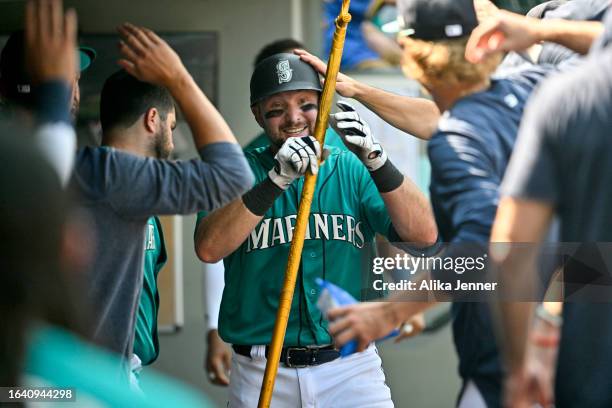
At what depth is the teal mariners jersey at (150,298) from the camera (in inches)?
113

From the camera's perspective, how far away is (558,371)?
105 inches

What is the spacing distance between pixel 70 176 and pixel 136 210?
A: 0.61 ft

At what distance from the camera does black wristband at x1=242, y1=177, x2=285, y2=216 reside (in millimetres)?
2797

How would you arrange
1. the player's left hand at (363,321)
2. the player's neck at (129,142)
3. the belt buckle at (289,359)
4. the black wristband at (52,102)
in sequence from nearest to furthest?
the black wristband at (52,102) < the player's neck at (129,142) < the player's left hand at (363,321) < the belt buckle at (289,359)

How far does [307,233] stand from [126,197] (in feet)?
1.87

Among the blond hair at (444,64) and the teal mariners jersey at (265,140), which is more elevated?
the blond hair at (444,64)

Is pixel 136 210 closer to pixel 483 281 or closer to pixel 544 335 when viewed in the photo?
pixel 483 281

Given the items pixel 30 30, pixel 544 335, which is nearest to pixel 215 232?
pixel 30 30

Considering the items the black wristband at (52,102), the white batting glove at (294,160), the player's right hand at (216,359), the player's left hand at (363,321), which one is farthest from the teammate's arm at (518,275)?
the black wristband at (52,102)

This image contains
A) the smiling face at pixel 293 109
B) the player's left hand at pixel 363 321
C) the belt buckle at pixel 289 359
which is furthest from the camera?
the belt buckle at pixel 289 359

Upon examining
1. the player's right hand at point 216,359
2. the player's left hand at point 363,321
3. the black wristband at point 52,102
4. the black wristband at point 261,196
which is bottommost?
the player's right hand at point 216,359

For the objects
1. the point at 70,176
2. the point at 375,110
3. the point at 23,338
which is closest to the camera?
the point at 23,338

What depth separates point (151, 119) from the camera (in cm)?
275

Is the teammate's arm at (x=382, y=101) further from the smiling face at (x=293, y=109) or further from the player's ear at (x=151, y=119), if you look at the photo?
the player's ear at (x=151, y=119)
